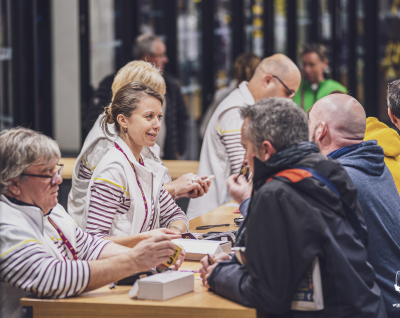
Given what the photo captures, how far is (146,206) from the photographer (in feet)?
8.78

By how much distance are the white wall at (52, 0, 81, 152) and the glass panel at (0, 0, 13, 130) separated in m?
0.94

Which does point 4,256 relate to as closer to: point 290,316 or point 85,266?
point 85,266

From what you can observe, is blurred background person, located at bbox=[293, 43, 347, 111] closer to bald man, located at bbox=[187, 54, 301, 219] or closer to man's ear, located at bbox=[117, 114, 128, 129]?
bald man, located at bbox=[187, 54, 301, 219]

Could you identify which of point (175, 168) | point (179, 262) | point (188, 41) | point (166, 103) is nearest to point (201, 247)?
point (179, 262)

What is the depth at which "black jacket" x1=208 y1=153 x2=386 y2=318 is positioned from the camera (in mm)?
1718

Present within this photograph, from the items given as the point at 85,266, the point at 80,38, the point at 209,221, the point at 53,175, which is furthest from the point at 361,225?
the point at 80,38

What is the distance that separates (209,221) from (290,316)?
1.50 metres

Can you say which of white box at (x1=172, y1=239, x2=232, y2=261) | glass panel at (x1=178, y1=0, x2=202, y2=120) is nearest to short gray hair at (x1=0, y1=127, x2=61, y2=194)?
white box at (x1=172, y1=239, x2=232, y2=261)

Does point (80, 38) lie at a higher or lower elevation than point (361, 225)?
higher

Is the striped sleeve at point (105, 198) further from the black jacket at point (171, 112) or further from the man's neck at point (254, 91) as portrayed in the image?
the black jacket at point (171, 112)

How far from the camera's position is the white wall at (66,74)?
881cm

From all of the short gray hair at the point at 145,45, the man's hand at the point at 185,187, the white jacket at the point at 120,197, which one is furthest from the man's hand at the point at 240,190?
the short gray hair at the point at 145,45

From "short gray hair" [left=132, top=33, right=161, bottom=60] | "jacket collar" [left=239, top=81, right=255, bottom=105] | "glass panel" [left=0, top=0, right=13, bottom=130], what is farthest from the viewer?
"glass panel" [left=0, top=0, right=13, bottom=130]

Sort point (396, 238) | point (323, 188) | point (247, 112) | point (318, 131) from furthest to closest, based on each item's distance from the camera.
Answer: point (318, 131) < point (396, 238) < point (247, 112) < point (323, 188)
